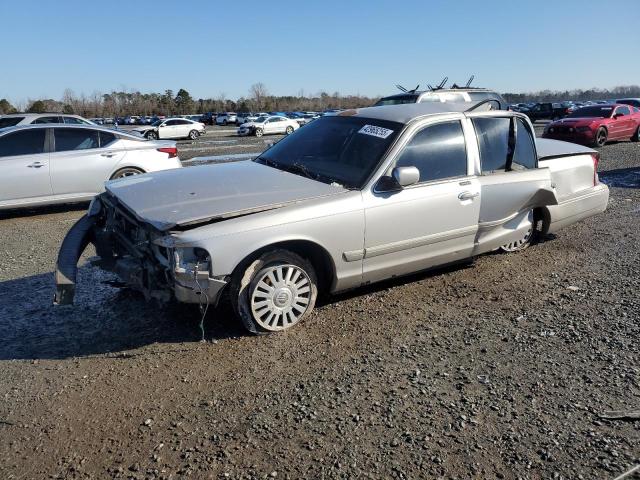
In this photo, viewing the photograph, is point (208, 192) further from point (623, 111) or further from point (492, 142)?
point (623, 111)

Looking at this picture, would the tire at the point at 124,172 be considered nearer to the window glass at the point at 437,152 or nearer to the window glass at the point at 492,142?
the window glass at the point at 437,152

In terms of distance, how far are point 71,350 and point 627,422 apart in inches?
146

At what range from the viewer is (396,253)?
4.47m

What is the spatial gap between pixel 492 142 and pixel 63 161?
6301 mm

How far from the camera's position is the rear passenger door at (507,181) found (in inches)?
199

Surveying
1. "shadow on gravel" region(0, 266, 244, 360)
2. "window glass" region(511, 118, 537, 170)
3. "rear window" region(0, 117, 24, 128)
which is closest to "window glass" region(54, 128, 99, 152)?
"shadow on gravel" region(0, 266, 244, 360)

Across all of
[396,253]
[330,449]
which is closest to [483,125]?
[396,253]

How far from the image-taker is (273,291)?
396 cm

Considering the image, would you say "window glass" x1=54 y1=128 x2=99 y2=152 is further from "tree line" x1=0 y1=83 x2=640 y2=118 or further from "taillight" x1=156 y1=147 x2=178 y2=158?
"tree line" x1=0 y1=83 x2=640 y2=118

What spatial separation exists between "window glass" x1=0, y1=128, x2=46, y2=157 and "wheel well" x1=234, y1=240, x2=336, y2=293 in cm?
581

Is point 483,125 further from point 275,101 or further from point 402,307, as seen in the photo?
point 275,101

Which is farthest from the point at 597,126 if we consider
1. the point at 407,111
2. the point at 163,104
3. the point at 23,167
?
the point at 163,104

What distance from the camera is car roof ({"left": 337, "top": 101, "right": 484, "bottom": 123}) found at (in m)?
4.79

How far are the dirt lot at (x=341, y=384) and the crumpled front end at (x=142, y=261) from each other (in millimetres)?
464
